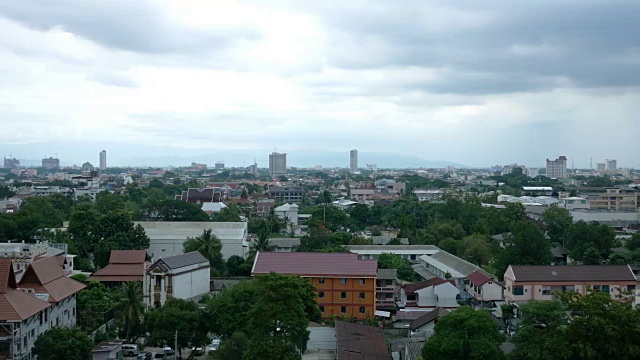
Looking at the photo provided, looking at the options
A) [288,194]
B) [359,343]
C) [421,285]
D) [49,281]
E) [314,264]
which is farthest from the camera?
[288,194]

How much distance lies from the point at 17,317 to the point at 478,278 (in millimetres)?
17022

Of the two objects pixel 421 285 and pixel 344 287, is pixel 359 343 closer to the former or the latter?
pixel 344 287

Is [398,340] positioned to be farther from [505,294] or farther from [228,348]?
[505,294]

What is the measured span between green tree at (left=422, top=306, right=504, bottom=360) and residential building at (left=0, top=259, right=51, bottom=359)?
9898 mm

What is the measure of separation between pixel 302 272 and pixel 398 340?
476 cm

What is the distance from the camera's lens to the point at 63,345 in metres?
15.8

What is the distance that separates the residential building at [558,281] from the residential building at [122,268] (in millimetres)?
13850

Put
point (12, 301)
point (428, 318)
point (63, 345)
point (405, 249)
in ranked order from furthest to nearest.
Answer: point (405, 249) < point (428, 318) < point (12, 301) < point (63, 345)

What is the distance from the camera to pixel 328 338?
1925 cm

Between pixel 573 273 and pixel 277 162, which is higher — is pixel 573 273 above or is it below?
below

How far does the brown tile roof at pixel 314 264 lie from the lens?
22516mm

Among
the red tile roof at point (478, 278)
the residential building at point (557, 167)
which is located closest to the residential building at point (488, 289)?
the red tile roof at point (478, 278)

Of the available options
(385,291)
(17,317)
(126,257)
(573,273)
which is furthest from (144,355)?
(573,273)

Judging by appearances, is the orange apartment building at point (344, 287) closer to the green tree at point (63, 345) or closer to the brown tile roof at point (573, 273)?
the brown tile roof at point (573, 273)
